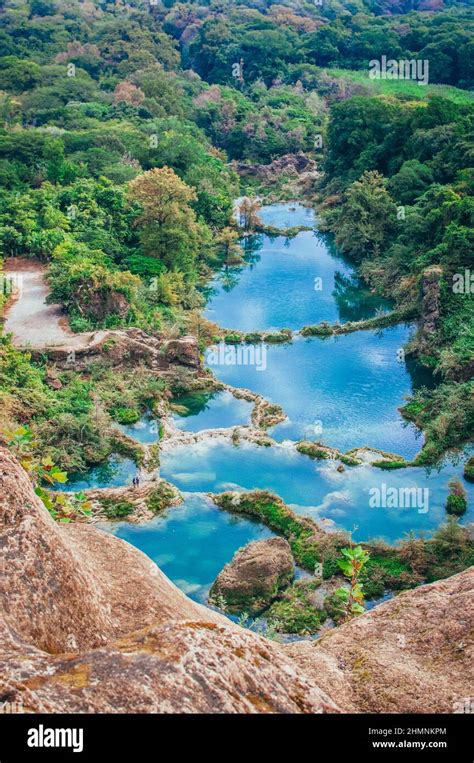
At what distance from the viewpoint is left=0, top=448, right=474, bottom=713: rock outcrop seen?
6.88 metres

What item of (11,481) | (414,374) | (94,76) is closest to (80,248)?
(414,374)

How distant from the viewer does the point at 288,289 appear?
48.9 meters

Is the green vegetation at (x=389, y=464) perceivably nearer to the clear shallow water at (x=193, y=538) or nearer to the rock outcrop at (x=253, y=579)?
the clear shallow water at (x=193, y=538)

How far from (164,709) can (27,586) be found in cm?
231

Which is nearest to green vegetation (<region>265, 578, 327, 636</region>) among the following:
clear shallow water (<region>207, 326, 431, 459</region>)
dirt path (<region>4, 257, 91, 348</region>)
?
clear shallow water (<region>207, 326, 431, 459</region>)

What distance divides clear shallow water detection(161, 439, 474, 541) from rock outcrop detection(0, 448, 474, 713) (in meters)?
17.6

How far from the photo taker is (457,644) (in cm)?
938

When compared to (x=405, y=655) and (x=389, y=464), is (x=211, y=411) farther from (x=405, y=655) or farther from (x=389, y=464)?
(x=405, y=655)

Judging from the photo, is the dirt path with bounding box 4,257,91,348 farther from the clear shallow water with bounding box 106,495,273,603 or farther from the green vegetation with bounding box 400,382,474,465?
the green vegetation with bounding box 400,382,474,465

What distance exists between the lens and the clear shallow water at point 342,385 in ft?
110

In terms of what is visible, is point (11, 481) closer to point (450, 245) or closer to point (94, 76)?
point (450, 245)

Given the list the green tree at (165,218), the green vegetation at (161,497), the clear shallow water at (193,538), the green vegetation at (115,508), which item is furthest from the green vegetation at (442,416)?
the green tree at (165,218)

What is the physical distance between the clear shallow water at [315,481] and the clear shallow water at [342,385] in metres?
1.62
